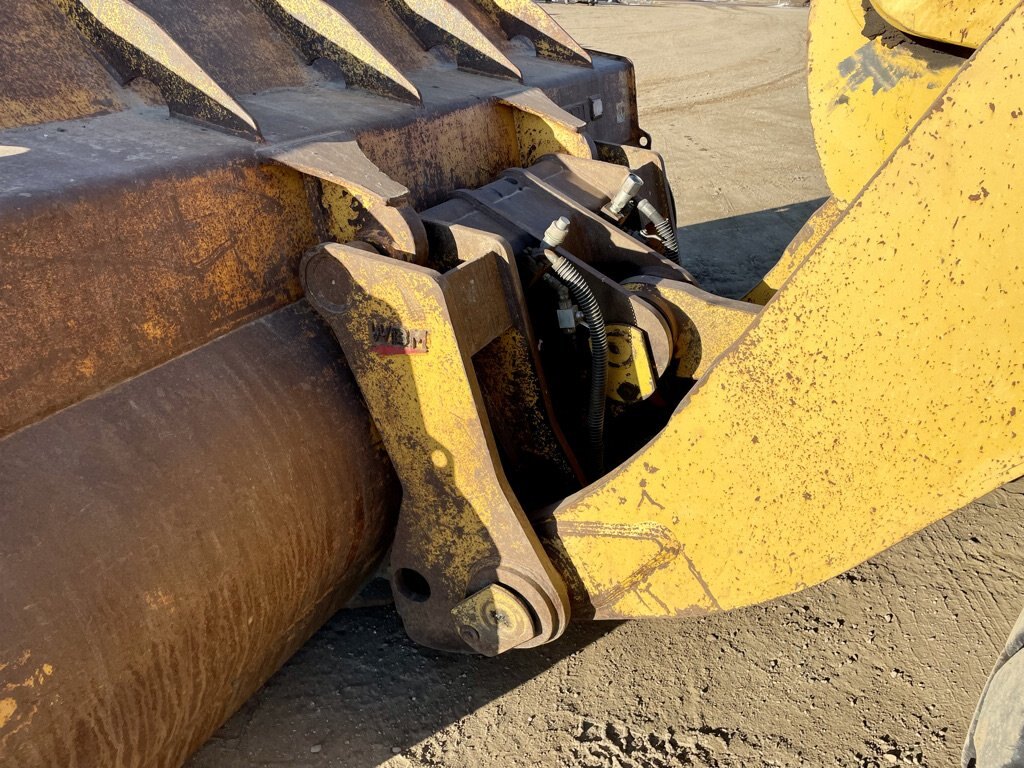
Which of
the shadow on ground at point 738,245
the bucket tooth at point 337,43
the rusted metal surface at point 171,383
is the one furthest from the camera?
the shadow on ground at point 738,245

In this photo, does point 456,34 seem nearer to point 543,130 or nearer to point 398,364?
point 543,130

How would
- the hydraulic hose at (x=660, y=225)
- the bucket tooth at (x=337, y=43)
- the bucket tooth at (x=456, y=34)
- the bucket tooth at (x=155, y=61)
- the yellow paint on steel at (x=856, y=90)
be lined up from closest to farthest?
the bucket tooth at (x=155, y=61) → the yellow paint on steel at (x=856, y=90) → the bucket tooth at (x=337, y=43) → the hydraulic hose at (x=660, y=225) → the bucket tooth at (x=456, y=34)

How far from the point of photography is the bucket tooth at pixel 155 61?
5.97 feet

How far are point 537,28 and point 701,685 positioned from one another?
2493mm

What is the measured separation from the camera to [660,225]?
256 centimetres

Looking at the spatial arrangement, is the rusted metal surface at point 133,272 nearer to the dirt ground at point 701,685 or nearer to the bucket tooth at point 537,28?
the dirt ground at point 701,685

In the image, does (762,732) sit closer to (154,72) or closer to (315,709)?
(315,709)

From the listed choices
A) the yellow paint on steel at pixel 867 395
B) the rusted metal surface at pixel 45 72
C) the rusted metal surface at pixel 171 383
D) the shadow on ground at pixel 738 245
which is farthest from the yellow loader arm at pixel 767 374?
the shadow on ground at pixel 738 245

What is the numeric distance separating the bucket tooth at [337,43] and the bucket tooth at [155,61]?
61 centimetres

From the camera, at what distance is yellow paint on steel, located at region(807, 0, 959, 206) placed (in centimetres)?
207

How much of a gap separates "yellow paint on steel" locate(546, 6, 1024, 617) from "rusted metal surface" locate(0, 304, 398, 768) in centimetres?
60

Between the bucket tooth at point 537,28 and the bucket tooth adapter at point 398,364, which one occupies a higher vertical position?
the bucket tooth at point 537,28

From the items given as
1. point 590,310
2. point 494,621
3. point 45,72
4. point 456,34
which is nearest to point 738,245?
point 456,34

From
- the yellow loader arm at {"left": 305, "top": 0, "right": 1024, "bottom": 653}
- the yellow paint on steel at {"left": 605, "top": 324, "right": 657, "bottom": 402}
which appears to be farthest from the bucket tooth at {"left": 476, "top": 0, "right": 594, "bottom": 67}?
the yellow paint on steel at {"left": 605, "top": 324, "right": 657, "bottom": 402}
